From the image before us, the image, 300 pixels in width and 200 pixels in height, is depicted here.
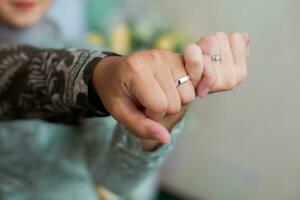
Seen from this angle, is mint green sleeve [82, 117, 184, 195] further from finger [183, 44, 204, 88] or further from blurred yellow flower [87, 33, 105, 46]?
blurred yellow flower [87, 33, 105, 46]

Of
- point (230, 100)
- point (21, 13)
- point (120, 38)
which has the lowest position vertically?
point (230, 100)

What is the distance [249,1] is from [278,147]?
0.82 ft

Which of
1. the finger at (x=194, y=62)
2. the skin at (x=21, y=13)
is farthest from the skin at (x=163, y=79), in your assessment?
the skin at (x=21, y=13)

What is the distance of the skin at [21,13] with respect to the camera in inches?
27.7

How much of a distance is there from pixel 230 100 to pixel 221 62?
66cm

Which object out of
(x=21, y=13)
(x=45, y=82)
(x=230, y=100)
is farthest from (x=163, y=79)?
(x=230, y=100)

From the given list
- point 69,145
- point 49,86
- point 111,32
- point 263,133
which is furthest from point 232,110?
point 49,86

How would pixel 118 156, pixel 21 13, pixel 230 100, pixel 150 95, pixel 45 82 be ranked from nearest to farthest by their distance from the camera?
pixel 150 95 < pixel 45 82 < pixel 118 156 < pixel 21 13 < pixel 230 100

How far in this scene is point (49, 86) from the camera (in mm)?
463

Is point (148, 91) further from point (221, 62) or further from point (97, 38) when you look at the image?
point (97, 38)

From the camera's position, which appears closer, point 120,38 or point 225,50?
point 225,50

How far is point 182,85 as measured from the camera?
1.15 ft

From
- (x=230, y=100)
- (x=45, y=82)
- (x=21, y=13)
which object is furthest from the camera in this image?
(x=230, y=100)

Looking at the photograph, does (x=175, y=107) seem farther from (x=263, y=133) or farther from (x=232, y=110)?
(x=232, y=110)
